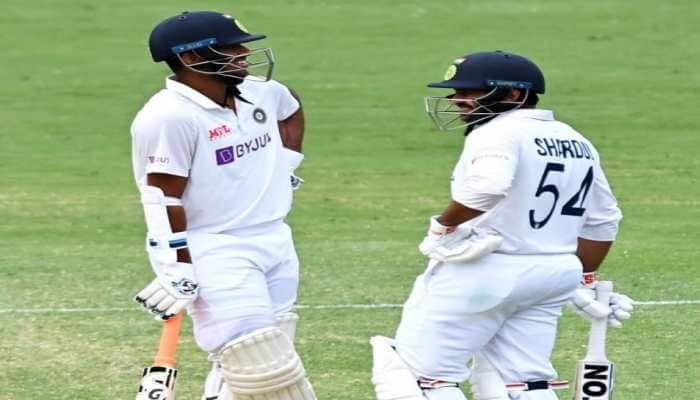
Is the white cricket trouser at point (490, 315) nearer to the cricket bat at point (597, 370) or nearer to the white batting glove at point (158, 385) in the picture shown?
the cricket bat at point (597, 370)

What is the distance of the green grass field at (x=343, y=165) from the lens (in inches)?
377

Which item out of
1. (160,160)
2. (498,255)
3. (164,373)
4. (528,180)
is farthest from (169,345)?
(528,180)

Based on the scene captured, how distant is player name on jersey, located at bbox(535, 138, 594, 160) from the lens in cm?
677

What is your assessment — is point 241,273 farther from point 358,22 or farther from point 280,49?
point 358,22

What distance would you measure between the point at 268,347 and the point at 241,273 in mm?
359

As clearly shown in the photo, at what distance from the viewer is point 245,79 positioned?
741 cm

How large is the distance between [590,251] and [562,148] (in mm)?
742

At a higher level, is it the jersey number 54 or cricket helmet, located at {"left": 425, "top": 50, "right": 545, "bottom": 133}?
cricket helmet, located at {"left": 425, "top": 50, "right": 545, "bottom": 133}

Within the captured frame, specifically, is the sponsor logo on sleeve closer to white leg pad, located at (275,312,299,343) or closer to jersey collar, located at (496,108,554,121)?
white leg pad, located at (275,312,299,343)

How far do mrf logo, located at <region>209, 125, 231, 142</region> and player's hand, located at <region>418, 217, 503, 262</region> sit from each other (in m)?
0.98

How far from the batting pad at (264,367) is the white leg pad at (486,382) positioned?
0.76m

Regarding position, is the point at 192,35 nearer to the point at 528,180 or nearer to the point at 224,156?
the point at 224,156

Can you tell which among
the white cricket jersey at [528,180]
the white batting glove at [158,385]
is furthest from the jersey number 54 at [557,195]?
the white batting glove at [158,385]

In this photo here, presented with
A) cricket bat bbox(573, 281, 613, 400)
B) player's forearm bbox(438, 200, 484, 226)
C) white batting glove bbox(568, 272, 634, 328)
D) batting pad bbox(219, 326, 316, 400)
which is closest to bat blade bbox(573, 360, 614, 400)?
cricket bat bbox(573, 281, 613, 400)
